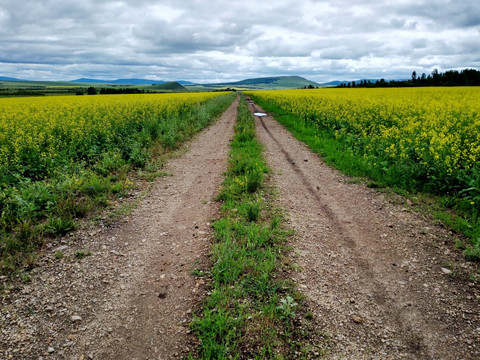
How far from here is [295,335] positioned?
3.45 meters

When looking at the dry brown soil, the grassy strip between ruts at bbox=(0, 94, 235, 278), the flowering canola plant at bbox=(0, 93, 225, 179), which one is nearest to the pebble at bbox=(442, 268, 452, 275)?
the dry brown soil

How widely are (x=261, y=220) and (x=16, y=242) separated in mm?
4540

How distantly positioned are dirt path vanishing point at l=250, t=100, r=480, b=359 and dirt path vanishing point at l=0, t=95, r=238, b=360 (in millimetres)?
1789

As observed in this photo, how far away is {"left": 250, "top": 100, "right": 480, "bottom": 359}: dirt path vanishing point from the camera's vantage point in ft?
11.0

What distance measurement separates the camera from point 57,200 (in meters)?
6.52

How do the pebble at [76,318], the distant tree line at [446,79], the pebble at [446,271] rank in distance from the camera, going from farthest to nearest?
the distant tree line at [446,79] < the pebble at [446,271] < the pebble at [76,318]

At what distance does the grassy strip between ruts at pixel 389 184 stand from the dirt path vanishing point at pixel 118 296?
4796mm

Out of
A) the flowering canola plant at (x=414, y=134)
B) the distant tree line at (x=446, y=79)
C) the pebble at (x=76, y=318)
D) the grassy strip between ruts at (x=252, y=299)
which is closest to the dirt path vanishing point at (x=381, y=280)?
the grassy strip between ruts at (x=252, y=299)

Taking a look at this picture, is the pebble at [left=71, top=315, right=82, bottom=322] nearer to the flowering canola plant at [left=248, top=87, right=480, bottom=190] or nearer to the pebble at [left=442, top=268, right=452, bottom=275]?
the pebble at [left=442, top=268, right=452, bottom=275]

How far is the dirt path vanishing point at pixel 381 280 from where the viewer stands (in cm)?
334

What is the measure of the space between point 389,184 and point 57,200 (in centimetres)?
858

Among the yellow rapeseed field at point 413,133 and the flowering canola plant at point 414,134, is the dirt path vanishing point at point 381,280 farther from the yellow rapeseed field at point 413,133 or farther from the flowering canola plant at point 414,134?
the yellow rapeseed field at point 413,133

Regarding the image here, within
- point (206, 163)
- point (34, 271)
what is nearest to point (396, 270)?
point (34, 271)

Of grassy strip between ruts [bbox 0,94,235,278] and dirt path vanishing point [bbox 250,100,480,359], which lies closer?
dirt path vanishing point [bbox 250,100,480,359]
